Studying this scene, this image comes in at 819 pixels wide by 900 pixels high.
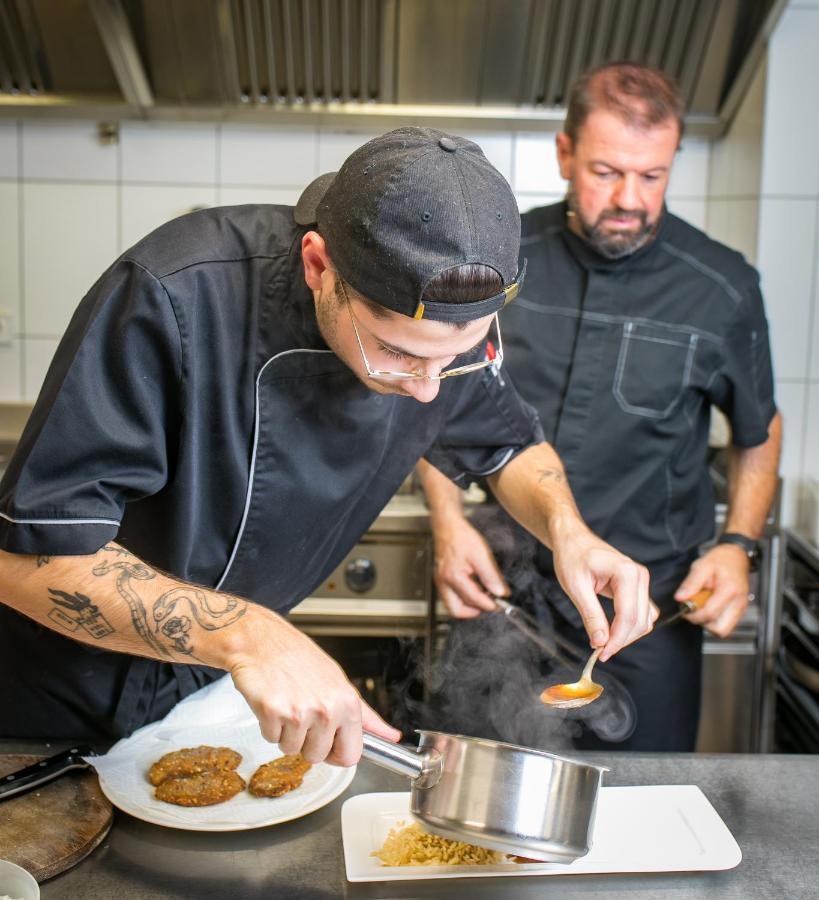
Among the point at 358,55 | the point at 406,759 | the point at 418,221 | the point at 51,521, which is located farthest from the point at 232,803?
the point at 358,55

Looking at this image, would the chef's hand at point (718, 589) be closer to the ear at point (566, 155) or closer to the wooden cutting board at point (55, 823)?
the ear at point (566, 155)

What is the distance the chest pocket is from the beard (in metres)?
0.16

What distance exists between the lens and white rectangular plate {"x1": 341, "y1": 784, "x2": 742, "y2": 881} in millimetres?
1125

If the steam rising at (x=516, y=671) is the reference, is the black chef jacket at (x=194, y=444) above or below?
above

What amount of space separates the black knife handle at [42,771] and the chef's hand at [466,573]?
95 cm

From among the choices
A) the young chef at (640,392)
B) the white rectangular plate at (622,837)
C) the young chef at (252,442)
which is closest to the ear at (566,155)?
the young chef at (640,392)

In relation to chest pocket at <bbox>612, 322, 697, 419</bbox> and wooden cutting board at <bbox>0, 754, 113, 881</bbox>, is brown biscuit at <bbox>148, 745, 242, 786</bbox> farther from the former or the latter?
chest pocket at <bbox>612, 322, 697, 419</bbox>

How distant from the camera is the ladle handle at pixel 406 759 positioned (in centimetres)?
108

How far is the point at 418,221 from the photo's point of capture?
104 centimetres

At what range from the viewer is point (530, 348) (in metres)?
2.12

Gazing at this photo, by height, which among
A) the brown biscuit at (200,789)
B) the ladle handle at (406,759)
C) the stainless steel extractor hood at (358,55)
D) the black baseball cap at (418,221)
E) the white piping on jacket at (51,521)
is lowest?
the brown biscuit at (200,789)

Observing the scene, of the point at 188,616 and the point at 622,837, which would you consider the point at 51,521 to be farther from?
the point at 622,837

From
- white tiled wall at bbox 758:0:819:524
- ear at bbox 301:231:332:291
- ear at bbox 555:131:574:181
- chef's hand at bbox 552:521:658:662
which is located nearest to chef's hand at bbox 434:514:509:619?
chef's hand at bbox 552:521:658:662

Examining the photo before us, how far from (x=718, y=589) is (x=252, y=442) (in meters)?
1.13
